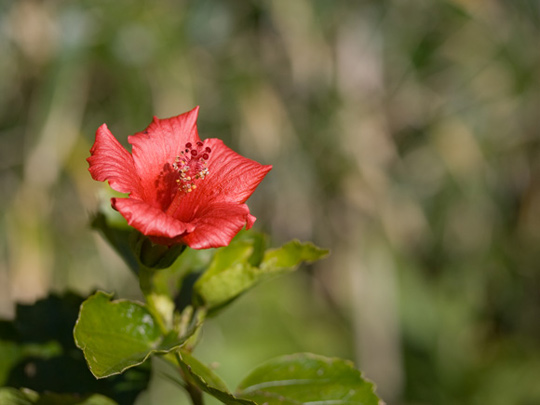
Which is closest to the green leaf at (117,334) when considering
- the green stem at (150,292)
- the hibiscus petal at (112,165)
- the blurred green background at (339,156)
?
the green stem at (150,292)

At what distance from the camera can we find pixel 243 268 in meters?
→ 0.71

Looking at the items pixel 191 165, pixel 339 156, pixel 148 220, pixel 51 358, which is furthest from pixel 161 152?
pixel 339 156

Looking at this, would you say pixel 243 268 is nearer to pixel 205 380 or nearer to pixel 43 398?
pixel 205 380

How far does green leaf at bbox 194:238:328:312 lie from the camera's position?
709mm

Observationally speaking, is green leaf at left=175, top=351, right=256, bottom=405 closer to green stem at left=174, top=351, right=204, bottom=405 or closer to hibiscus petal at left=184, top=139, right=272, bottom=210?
green stem at left=174, top=351, right=204, bottom=405

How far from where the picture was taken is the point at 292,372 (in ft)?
2.44

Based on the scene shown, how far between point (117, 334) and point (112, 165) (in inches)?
7.1

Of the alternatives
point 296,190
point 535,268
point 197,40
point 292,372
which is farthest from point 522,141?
point 292,372

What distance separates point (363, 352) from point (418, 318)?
1.05 ft

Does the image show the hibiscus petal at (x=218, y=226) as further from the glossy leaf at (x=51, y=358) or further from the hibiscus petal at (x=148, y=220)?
the glossy leaf at (x=51, y=358)

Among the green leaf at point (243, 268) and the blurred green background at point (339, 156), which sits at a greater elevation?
the blurred green background at point (339, 156)

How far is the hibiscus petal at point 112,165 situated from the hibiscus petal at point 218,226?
0.08m

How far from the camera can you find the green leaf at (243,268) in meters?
0.71

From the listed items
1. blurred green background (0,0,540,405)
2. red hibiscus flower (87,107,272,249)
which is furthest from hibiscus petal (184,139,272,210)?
blurred green background (0,0,540,405)
